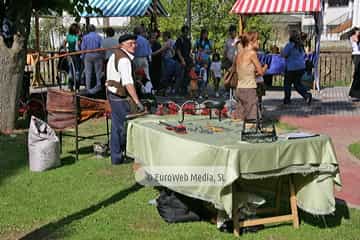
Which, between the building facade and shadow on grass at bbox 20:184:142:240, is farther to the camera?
the building facade

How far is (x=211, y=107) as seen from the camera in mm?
6895

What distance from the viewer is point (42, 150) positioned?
8477 millimetres

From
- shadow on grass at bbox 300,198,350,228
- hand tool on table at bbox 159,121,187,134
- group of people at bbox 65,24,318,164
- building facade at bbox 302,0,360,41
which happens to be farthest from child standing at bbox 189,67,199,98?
building facade at bbox 302,0,360,41

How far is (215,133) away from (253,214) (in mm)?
891

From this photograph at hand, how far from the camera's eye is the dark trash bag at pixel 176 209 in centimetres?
627

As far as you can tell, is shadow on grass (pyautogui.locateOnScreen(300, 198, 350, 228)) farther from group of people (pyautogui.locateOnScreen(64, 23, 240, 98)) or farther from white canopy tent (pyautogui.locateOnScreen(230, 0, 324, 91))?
white canopy tent (pyautogui.locateOnScreen(230, 0, 324, 91))

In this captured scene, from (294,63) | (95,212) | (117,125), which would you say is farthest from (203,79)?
(95,212)

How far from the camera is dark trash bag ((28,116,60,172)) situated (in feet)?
27.9

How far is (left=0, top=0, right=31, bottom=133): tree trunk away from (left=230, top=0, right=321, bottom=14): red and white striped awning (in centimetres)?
703

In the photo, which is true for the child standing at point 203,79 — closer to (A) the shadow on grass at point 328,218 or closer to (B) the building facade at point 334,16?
(A) the shadow on grass at point 328,218

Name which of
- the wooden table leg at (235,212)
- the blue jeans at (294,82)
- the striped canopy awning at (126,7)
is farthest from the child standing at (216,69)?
the wooden table leg at (235,212)

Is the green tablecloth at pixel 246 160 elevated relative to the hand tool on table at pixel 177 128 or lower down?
lower down

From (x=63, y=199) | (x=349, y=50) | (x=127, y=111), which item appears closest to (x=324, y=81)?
(x=349, y=50)

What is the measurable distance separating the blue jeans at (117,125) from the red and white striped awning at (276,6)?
29.3ft
